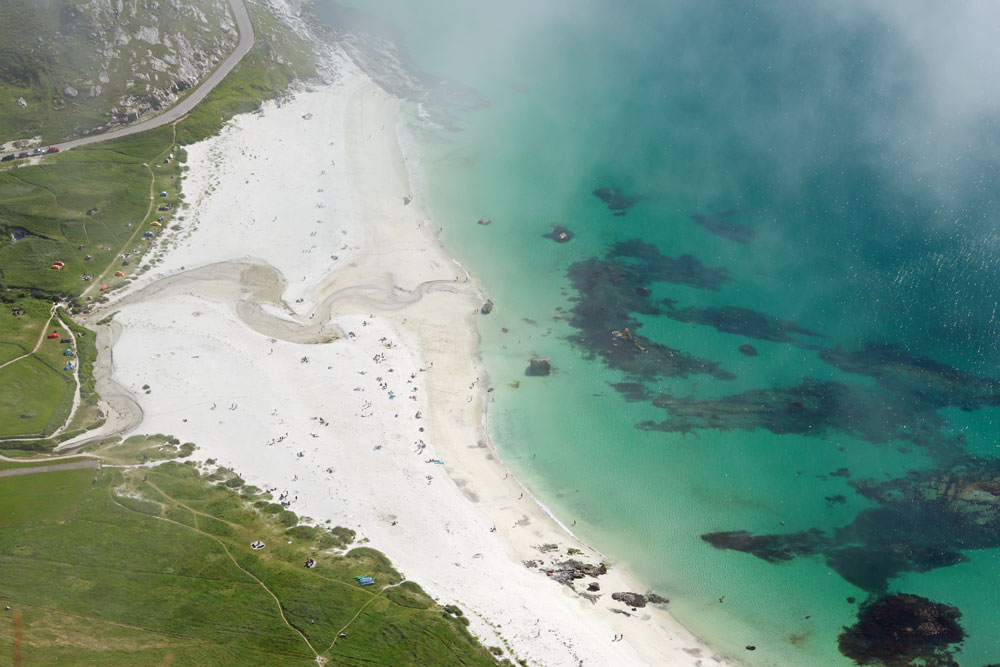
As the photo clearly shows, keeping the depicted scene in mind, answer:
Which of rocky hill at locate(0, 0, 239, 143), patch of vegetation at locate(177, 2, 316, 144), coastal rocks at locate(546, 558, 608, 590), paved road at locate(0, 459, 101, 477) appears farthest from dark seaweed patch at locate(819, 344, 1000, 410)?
rocky hill at locate(0, 0, 239, 143)

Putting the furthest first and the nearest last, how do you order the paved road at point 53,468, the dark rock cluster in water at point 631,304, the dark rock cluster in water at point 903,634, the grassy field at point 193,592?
the dark rock cluster in water at point 631,304 → the paved road at point 53,468 → the dark rock cluster in water at point 903,634 → the grassy field at point 193,592

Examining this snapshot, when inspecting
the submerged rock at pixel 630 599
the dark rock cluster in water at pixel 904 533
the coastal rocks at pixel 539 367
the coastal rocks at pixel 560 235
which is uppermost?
the coastal rocks at pixel 560 235

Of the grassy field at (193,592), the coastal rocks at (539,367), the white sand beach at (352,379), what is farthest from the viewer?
the coastal rocks at (539,367)

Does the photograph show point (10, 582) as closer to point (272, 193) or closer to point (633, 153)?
point (272, 193)

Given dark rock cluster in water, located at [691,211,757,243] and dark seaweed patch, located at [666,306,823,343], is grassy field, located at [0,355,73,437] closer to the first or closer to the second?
Answer: dark seaweed patch, located at [666,306,823,343]

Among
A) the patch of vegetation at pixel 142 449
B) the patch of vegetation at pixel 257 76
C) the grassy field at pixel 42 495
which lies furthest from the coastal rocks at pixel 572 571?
the patch of vegetation at pixel 257 76

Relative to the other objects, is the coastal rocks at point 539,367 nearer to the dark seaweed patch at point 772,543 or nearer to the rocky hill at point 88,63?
the dark seaweed patch at point 772,543

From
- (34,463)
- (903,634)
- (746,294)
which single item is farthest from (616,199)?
(34,463)
